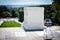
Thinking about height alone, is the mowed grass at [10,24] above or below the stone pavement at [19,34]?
above

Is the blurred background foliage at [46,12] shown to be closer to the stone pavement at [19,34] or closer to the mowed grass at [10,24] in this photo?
the mowed grass at [10,24]

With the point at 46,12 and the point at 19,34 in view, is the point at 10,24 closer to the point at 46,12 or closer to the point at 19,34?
the point at 19,34

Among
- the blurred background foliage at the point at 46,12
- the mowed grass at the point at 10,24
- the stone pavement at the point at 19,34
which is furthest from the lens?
the mowed grass at the point at 10,24

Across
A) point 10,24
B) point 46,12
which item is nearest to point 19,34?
point 10,24

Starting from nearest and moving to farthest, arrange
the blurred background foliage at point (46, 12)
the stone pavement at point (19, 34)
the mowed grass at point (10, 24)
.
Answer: the stone pavement at point (19, 34)
the blurred background foliage at point (46, 12)
the mowed grass at point (10, 24)

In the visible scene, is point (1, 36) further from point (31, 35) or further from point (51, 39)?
point (51, 39)

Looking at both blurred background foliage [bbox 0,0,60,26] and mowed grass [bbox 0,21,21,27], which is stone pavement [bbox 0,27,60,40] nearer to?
mowed grass [bbox 0,21,21,27]

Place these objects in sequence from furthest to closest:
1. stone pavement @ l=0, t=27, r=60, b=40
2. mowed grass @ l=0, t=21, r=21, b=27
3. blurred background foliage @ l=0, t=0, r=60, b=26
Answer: mowed grass @ l=0, t=21, r=21, b=27 < blurred background foliage @ l=0, t=0, r=60, b=26 < stone pavement @ l=0, t=27, r=60, b=40

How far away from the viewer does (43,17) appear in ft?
19.5

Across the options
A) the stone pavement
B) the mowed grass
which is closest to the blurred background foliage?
the mowed grass

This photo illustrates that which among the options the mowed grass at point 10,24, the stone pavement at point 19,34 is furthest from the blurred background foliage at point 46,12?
the stone pavement at point 19,34

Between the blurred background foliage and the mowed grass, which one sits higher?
the blurred background foliage

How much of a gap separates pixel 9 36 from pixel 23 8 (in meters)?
1.19

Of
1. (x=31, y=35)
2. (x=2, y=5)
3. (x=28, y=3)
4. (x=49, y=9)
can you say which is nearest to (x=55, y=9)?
(x=49, y=9)
